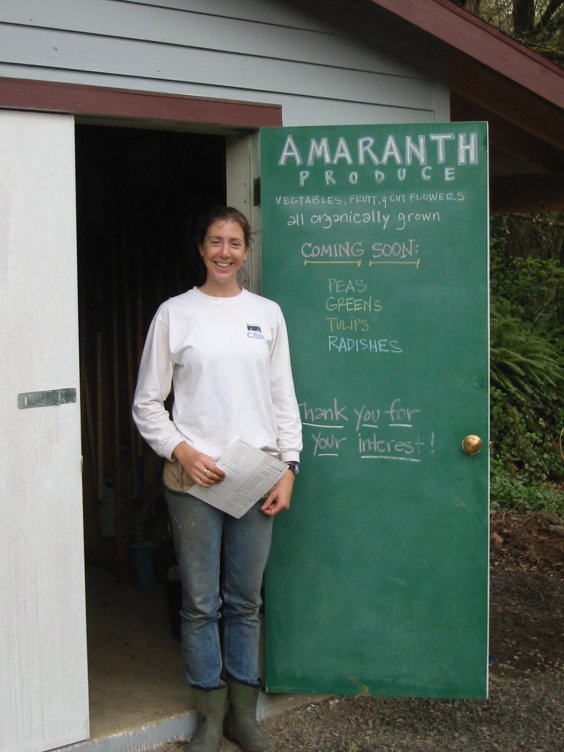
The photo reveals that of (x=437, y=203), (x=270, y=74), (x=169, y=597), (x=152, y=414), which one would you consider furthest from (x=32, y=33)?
(x=169, y=597)

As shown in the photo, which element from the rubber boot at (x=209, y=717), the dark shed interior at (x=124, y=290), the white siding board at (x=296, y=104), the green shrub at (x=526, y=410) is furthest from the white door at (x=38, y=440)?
the green shrub at (x=526, y=410)

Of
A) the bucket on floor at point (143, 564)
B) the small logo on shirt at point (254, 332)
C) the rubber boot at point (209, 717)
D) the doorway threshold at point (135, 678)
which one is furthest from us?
the bucket on floor at point (143, 564)

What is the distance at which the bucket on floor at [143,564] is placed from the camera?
18.2 feet

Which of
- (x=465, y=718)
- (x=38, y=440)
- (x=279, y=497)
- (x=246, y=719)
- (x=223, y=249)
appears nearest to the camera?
(x=38, y=440)

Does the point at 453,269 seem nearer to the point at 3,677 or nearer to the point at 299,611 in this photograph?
the point at 299,611

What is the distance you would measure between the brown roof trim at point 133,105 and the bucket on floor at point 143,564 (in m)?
2.76

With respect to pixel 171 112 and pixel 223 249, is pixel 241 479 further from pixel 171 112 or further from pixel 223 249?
pixel 171 112

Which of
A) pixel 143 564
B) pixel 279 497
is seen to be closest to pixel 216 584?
pixel 279 497

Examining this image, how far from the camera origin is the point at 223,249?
3414 mm

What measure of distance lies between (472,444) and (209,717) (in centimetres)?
145

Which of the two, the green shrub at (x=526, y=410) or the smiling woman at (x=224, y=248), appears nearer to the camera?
the smiling woman at (x=224, y=248)

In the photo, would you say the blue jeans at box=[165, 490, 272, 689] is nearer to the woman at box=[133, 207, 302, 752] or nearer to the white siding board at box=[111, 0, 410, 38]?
the woman at box=[133, 207, 302, 752]

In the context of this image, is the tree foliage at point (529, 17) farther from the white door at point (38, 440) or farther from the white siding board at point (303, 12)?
the white door at point (38, 440)

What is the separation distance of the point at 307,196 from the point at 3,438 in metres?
1.49
